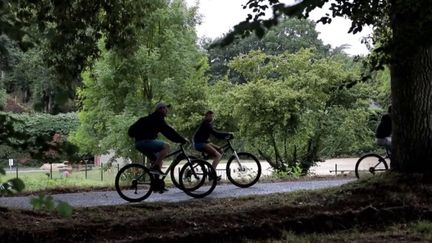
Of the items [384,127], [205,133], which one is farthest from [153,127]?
[384,127]

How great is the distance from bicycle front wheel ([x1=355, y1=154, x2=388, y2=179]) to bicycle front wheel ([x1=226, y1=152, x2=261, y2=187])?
2.41 m

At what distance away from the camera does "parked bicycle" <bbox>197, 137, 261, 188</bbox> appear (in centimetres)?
1084

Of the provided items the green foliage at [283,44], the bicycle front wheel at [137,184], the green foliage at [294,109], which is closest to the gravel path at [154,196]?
the bicycle front wheel at [137,184]

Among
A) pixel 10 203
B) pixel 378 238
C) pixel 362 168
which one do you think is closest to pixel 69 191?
pixel 10 203

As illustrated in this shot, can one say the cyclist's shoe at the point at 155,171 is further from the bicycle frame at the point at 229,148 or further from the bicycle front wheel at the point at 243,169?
the bicycle front wheel at the point at 243,169

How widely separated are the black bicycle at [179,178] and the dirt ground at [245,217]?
1024mm

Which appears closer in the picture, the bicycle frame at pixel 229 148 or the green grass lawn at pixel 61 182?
the bicycle frame at pixel 229 148

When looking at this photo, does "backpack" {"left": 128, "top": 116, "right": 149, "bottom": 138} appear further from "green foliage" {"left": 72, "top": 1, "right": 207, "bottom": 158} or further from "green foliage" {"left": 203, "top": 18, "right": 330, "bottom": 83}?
"green foliage" {"left": 203, "top": 18, "right": 330, "bottom": 83}

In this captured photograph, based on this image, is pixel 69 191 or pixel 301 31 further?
pixel 301 31

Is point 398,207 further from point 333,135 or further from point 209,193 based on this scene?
point 333,135

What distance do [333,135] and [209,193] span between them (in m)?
12.8

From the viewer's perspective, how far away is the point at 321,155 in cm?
2303

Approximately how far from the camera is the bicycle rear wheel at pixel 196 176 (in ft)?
31.9

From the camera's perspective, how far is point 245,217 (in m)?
6.94
